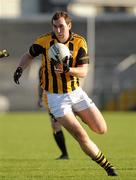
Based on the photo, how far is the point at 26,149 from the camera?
16.9 m

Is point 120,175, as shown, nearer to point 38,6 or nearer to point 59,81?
point 59,81

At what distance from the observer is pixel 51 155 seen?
15.1m

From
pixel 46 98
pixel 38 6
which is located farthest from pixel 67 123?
pixel 38 6

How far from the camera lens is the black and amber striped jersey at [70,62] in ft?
35.0

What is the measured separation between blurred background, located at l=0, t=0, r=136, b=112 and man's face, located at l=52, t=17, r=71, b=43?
26967 mm

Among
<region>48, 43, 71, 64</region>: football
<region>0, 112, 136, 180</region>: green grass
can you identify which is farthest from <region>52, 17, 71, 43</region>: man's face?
<region>0, 112, 136, 180</region>: green grass

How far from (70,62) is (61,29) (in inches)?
17.1

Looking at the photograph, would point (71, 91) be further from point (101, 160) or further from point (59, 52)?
point (101, 160)

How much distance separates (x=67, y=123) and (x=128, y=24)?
35.9m

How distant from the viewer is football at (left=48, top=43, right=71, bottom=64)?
34.1 ft

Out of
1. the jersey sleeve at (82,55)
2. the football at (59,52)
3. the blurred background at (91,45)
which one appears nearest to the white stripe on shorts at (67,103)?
the jersey sleeve at (82,55)

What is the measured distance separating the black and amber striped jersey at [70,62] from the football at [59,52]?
0.57 feet

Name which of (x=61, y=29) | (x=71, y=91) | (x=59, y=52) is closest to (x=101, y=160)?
(x=71, y=91)

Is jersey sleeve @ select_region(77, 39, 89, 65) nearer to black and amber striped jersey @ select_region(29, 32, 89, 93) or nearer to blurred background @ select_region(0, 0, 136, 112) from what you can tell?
black and amber striped jersey @ select_region(29, 32, 89, 93)
